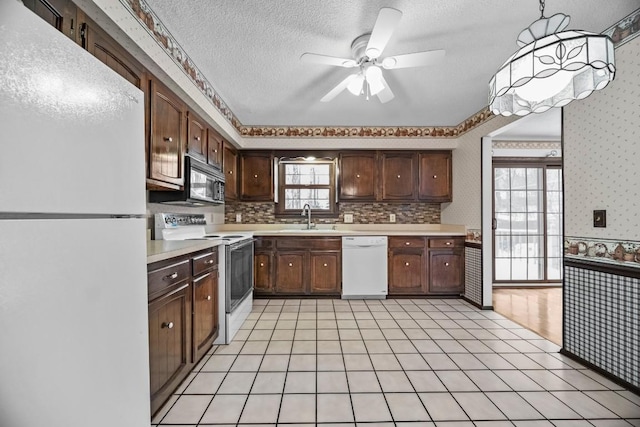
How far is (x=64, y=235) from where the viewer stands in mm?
691

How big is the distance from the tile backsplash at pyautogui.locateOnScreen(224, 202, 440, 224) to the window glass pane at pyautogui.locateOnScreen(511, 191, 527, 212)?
119cm

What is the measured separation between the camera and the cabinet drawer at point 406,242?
3.90 metres

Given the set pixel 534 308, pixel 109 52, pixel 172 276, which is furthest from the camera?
pixel 534 308

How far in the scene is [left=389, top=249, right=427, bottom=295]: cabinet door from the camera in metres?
3.89

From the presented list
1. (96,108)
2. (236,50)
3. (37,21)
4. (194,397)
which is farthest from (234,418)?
(236,50)

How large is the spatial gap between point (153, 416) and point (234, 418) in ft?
1.34

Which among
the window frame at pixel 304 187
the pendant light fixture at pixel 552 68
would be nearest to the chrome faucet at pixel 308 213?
the window frame at pixel 304 187

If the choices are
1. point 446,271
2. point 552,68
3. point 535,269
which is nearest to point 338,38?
point 552,68

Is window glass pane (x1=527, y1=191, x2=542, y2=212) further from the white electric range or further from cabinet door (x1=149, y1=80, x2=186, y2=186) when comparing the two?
cabinet door (x1=149, y1=80, x2=186, y2=186)

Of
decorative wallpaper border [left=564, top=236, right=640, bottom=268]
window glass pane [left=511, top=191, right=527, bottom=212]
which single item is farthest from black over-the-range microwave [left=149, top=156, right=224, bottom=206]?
window glass pane [left=511, top=191, right=527, bottom=212]

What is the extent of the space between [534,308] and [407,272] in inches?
58.4

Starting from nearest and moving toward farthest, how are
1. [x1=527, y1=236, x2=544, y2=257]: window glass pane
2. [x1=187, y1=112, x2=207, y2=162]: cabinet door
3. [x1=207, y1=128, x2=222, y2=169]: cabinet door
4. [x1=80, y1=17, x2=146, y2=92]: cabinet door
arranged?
[x1=80, y1=17, x2=146, y2=92]: cabinet door
[x1=187, y1=112, x2=207, y2=162]: cabinet door
[x1=207, y1=128, x2=222, y2=169]: cabinet door
[x1=527, y1=236, x2=544, y2=257]: window glass pane

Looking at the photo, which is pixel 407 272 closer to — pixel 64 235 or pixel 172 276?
pixel 172 276

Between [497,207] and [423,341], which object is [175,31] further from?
[497,207]
